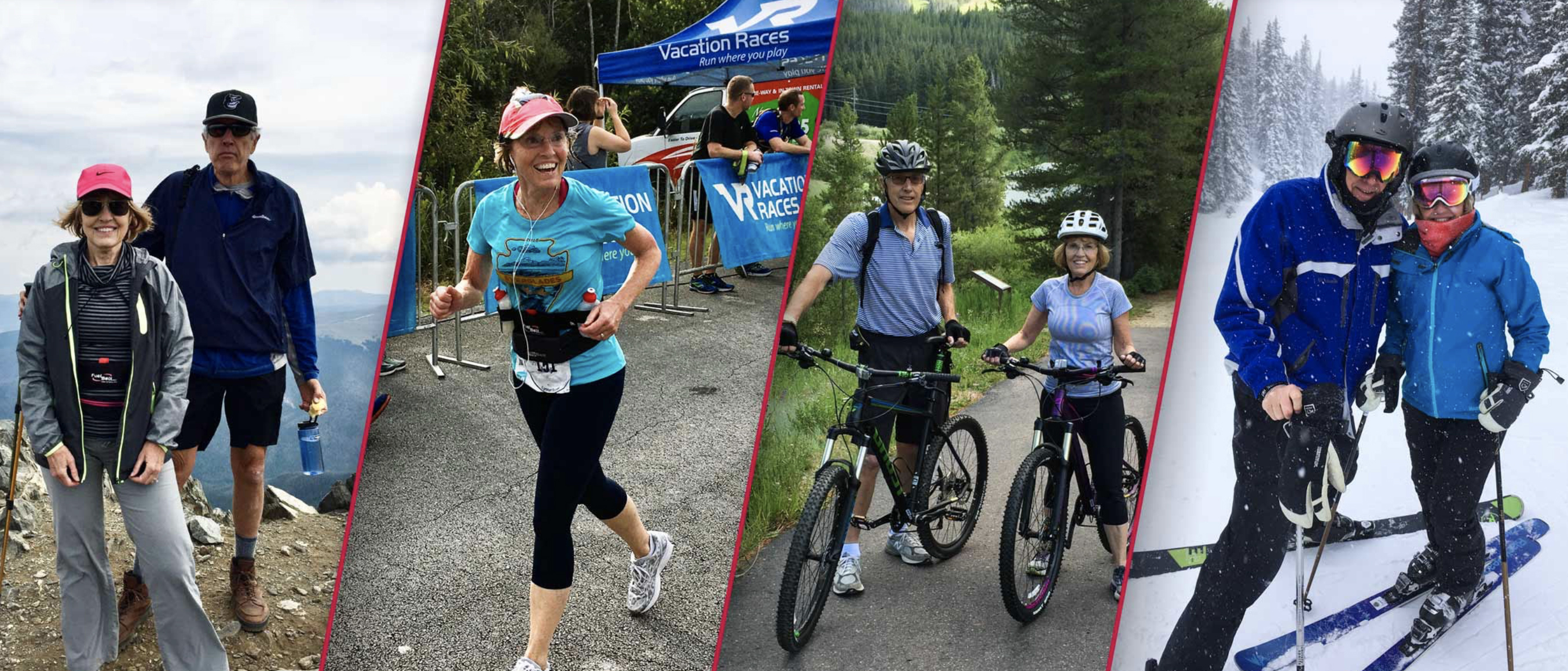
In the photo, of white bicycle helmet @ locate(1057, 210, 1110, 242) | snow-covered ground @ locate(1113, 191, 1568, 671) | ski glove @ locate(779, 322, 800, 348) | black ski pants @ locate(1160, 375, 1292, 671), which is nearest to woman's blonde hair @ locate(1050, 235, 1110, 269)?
white bicycle helmet @ locate(1057, 210, 1110, 242)

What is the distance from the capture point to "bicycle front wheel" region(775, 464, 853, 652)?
11.9 feet

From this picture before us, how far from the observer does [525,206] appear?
3.39 meters

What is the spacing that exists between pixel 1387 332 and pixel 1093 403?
2.95 feet

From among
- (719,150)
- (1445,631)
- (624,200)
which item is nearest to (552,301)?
(624,200)

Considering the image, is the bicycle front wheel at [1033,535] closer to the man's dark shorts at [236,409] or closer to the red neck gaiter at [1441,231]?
the red neck gaiter at [1441,231]

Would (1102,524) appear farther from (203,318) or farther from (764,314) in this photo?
(203,318)

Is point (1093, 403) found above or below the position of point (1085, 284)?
below

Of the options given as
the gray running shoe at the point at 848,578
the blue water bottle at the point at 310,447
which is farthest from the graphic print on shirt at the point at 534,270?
the gray running shoe at the point at 848,578

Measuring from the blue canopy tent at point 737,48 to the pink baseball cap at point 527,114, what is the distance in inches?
35.5

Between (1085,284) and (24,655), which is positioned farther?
(24,655)

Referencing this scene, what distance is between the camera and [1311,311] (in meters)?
3.43

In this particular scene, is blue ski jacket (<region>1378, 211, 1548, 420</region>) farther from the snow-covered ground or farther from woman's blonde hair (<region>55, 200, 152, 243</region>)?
woman's blonde hair (<region>55, 200, 152, 243</region>)

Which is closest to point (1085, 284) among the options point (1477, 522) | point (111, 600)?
point (1477, 522)

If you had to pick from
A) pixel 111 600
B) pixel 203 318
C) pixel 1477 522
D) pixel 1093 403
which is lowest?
pixel 111 600
